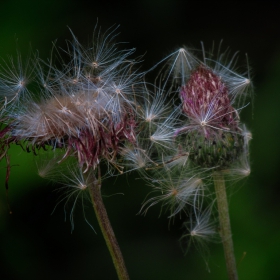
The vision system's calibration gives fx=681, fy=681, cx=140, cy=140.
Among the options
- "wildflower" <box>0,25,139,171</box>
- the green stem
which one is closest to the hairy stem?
"wildflower" <box>0,25,139,171</box>

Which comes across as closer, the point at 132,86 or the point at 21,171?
the point at 132,86

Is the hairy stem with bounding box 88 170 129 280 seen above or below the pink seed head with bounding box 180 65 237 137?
below

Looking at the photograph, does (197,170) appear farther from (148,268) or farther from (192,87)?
(148,268)

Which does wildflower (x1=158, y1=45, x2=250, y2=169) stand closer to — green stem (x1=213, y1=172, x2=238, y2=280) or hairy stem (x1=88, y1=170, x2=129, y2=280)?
green stem (x1=213, y1=172, x2=238, y2=280)

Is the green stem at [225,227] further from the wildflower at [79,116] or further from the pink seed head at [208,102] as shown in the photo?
the wildflower at [79,116]

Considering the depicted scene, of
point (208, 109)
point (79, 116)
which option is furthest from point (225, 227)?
point (79, 116)

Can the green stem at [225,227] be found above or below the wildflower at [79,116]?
below

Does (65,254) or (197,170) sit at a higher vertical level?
(197,170)

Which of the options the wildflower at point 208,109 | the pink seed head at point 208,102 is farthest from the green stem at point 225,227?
the pink seed head at point 208,102

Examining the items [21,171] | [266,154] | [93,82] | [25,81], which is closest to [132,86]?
[93,82]
